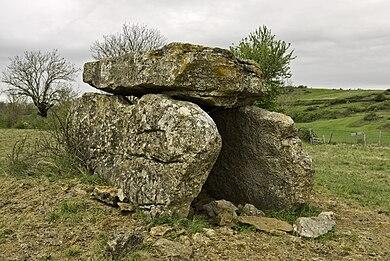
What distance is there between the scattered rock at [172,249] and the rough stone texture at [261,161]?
117 inches

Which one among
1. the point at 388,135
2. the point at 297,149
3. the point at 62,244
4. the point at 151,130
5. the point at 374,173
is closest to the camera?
the point at 62,244

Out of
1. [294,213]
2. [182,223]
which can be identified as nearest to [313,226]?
[294,213]

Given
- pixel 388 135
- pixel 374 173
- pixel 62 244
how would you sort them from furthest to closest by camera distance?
pixel 388 135, pixel 374 173, pixel 62 244

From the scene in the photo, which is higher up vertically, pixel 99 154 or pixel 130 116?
pixel 130 116

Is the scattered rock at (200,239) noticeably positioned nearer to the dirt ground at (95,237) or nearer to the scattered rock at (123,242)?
the dirt ground at (95,237)

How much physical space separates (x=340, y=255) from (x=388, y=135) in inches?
1341

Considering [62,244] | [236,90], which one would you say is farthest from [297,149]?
[62,244]

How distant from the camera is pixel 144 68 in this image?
8.63m

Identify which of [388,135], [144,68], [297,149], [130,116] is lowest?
[388,135]

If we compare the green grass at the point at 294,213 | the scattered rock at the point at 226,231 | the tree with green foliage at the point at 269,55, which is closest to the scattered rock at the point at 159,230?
the scattered rock at the point at 226,231

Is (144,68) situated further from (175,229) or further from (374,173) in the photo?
(374,173)

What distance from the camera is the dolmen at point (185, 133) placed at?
7.73 metres

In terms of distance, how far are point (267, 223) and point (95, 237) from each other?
9.27 ft

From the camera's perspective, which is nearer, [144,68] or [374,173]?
[144,68]
